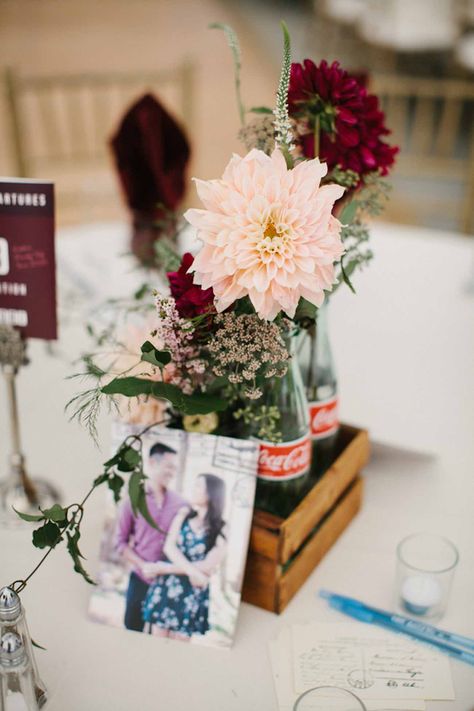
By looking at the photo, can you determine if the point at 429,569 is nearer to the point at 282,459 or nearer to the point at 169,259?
the point at 282,459

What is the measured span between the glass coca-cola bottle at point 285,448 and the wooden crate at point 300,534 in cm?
3

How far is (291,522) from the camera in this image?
2.74ft

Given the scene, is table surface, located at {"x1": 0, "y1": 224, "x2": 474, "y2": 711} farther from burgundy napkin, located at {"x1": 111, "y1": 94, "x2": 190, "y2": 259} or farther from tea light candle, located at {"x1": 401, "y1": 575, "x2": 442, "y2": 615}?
burgundy napkin, located at {"x1": 111, "y1": 94, "x2": 190, "y2": 259}

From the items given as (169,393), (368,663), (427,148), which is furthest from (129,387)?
(427,148)

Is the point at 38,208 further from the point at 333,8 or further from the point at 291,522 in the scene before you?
the point at 333,8

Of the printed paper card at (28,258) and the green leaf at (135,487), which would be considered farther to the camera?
the printed paper card at (28,258)

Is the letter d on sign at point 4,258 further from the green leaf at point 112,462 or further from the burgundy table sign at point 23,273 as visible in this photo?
the green leaf at point 112,462

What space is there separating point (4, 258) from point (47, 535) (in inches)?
15.1

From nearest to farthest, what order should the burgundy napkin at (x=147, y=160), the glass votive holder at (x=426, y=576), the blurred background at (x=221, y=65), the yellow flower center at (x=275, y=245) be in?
the yellow flower center at (x=275, y=245) → the glass votive holder at (x=426, y=576) → the burgundy napkin at (x=147, y=160) → the blurred background at (x=221, y=65)

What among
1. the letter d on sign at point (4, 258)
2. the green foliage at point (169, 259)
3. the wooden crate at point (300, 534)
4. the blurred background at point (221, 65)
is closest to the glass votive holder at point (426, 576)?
the wooden crate at point (300, 534)

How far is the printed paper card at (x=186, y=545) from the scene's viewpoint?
0.83m

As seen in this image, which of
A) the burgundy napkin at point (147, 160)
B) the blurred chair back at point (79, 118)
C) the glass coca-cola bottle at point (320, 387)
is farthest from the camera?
the blurred chair back at point (79, 118)

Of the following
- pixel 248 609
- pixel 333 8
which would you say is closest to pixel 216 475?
pixel 248 609

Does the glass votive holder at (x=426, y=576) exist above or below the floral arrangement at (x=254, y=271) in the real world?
below
